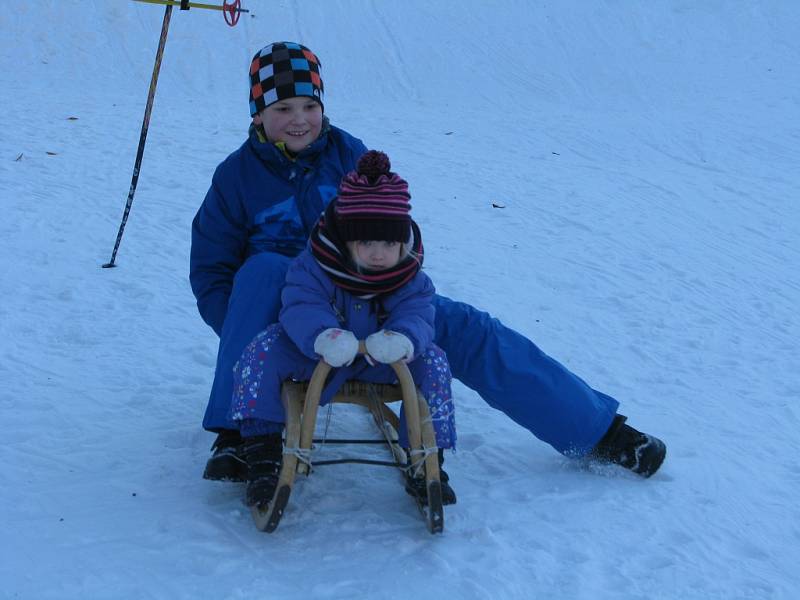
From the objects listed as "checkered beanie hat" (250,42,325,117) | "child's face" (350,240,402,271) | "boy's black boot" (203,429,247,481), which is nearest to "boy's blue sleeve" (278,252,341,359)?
"child's face" (350,240,402,271)

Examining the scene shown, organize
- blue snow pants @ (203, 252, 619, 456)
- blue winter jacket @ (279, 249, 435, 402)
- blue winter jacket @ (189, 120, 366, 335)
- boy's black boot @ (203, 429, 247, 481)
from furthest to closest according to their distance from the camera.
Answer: blue winter jacket @ (189, 120, 366, 335) < blue snow pants @ (203, 252, 619, 456) < boy's black boot @ (203, 429, 247, 481) < blue winter jacket @ (279, 249, 435, 402)

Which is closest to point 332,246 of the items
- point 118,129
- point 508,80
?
point 118,129

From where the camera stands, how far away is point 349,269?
2.46 metres

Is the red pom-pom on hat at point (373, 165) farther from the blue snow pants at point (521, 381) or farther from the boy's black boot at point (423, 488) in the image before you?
the boy's black boot at point (423, 488)

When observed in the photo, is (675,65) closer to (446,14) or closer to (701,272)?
(446,14)

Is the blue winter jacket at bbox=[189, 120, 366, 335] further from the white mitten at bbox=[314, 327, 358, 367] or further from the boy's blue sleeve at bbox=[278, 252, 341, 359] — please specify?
the white mitten at bbox=[314, 327, 358, 367]

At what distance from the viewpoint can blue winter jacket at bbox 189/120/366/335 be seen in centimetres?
290

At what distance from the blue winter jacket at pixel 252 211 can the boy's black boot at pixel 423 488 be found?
833 mm

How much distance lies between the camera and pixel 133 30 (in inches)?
495

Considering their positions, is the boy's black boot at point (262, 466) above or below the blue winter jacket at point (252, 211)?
below

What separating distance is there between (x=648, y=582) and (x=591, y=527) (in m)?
0.28

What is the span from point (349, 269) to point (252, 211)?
0.59 metres

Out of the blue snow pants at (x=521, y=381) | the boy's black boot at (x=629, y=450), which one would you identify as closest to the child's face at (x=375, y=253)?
the blue snow pants at (x=521, y=381)

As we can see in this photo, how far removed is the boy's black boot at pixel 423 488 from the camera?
8.28 ft
